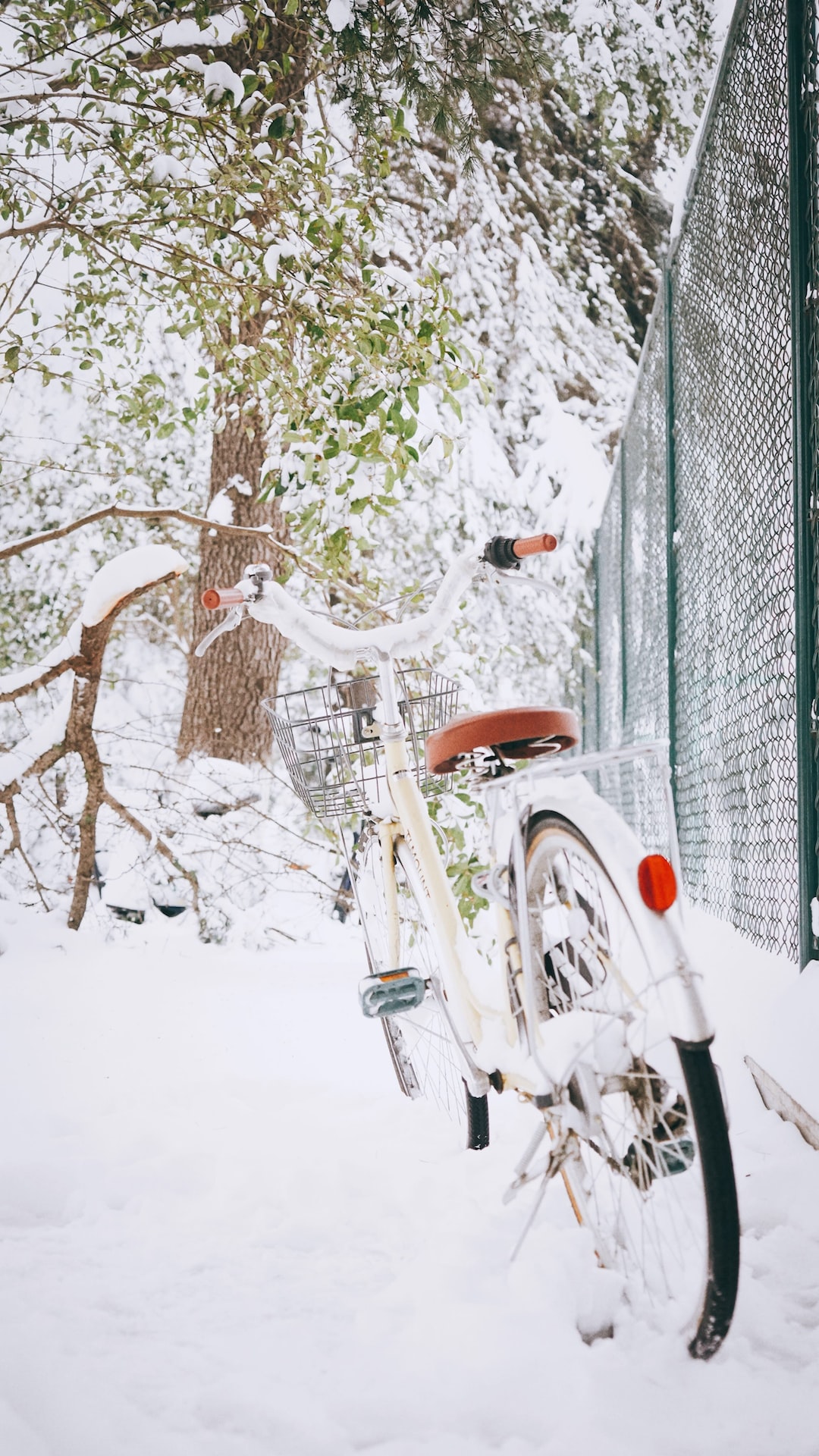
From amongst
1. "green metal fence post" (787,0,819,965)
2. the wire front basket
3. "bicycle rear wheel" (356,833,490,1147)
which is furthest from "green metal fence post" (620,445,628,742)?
"green metal fence post" (787,0,819,965)

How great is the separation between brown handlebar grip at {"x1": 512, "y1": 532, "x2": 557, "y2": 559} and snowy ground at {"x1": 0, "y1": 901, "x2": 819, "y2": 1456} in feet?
3.44

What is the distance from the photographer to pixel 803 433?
6.75 feet

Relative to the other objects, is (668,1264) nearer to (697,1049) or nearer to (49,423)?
(697,1049)

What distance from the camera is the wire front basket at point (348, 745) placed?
2.31 metres

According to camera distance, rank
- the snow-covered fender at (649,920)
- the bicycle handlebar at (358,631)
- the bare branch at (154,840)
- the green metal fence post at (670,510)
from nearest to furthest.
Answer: the snow-covered fender at (649,920), the bicycle handlebar at (358,631), the green metal fence post at (670,510), the bare branch at (154,840)

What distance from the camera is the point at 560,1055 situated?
1.45 m

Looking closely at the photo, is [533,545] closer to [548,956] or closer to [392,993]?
[548,956]

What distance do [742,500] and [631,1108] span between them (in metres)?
1.89

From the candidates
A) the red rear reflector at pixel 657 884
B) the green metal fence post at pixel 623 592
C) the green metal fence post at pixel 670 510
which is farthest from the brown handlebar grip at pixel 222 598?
the green metal fence post at pixel 623 592

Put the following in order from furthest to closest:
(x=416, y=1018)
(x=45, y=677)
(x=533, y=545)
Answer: (x=45, y=677) → (x=416, y=1018) → (x=533, y=545)

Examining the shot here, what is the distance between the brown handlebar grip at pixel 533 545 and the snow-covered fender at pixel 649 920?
0.64 m

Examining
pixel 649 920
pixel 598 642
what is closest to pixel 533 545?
pixel 649 920

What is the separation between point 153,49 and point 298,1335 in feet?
10.6

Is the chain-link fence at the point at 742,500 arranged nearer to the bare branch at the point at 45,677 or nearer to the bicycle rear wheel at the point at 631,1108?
Answer: the bicycle rear wheel at the point at 631,1108
